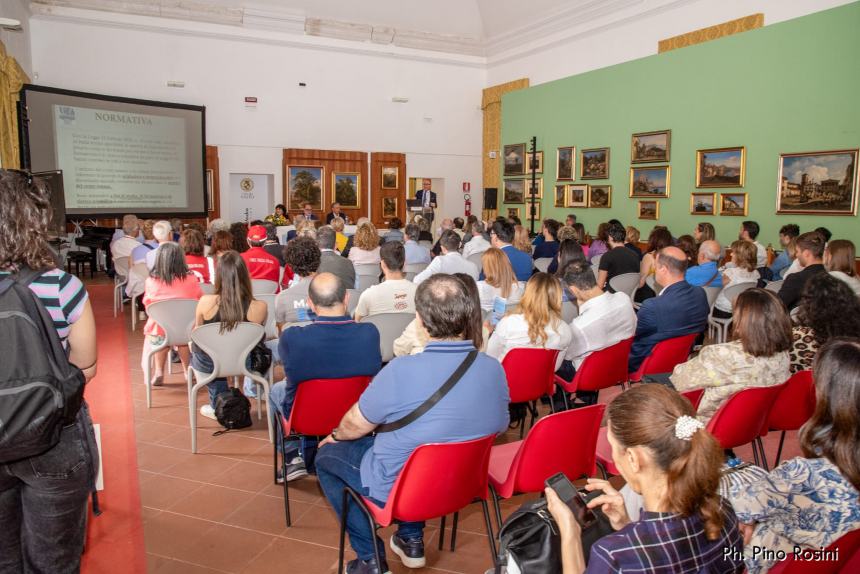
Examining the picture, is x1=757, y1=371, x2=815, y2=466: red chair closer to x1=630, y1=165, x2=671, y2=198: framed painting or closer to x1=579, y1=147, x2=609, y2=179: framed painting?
x1=630, y1=165, x2=671, y2=198: framed painting

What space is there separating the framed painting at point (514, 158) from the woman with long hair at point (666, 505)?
14.8 m

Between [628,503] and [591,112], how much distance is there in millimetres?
13030

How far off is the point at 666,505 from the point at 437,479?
1.00m

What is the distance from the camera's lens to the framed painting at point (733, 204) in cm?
1078

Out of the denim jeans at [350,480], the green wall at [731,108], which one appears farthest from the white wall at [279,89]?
the denim jeans at [350,480]

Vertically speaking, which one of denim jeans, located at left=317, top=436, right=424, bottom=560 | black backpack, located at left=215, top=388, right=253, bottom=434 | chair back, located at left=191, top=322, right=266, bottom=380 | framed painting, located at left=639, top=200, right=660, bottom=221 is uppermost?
framed painting, located at left=639, top=200, right=660, bottom=221

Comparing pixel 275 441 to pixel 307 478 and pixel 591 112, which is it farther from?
pixel 591 112

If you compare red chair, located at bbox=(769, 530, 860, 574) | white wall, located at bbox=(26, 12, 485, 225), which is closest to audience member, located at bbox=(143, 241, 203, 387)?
red chair, located at bbox=(769, 530, 860, 574)

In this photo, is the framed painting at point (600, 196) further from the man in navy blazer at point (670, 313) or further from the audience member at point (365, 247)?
the man in navy blazer at point (670, 313)

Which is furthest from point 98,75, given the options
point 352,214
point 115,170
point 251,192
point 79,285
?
point 79,285

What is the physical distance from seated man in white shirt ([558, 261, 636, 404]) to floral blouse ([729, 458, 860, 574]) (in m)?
2.19

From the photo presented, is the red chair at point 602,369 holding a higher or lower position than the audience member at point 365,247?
lower


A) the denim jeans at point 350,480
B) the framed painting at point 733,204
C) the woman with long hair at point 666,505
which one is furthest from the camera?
the framed painting at point 733,204

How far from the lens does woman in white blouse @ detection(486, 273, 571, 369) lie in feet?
13.2
